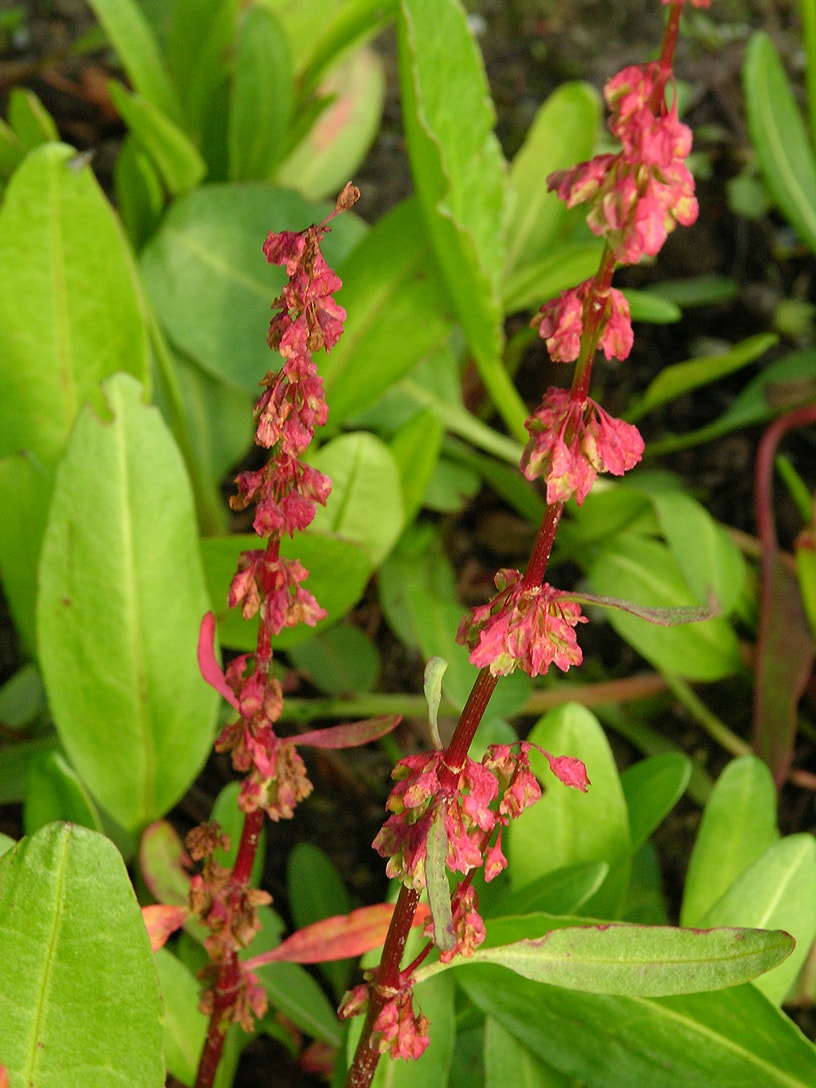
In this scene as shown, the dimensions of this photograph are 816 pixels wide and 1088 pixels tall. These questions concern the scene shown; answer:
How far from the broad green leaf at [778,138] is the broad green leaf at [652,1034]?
4.61 feet

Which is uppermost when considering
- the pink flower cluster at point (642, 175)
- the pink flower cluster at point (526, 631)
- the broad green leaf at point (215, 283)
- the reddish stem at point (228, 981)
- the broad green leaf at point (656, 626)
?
the pink flower cluster at point (642, 175)

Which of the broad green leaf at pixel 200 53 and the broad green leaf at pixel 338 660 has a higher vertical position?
the broad green leaf at pixel 200 53

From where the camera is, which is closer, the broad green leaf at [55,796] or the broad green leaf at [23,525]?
the broad green leaf at [55,796]

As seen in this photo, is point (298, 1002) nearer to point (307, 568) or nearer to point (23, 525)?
point (307, 568)

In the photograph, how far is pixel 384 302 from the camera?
1.71 m

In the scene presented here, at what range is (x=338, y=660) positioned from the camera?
70.3 inches

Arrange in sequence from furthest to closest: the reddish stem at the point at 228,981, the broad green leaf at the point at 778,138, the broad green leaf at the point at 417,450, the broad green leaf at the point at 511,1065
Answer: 1. the broad green leaf at the point at 778,138
2. the broad green leaf at the point at 417,450
3. the broad green leaf at the point at 511,1065
4. the reddish stem at the point at 228,981

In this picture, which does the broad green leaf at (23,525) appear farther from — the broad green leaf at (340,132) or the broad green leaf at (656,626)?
the broad green leaf at (340,132)

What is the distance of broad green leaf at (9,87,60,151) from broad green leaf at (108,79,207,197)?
11cm

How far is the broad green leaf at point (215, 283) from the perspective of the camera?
179 cm

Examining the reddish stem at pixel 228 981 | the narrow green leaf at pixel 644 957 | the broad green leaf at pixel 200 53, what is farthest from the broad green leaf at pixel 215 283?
the narrow green leaf at pixel 644 957

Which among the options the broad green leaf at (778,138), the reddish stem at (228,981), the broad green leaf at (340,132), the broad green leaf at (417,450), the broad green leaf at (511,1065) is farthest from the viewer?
the broad green leaf at (340,132)

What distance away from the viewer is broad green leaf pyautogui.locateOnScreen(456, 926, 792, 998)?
84 centimetres

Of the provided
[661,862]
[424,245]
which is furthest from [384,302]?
[661,862]
